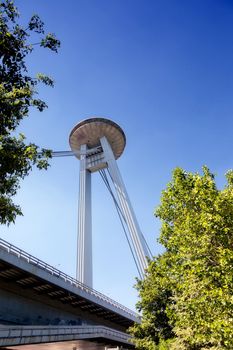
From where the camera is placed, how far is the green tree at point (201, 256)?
11.2 meters

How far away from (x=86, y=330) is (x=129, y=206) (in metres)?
20.4

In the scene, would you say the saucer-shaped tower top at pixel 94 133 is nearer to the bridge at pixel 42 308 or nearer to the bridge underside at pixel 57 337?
the bridge at pixel 42 308

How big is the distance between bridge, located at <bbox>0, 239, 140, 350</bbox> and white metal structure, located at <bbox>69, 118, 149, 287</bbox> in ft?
30.2

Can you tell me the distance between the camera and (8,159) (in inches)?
403

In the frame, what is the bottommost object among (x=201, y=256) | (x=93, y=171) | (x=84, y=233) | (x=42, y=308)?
(x=42, y=308)

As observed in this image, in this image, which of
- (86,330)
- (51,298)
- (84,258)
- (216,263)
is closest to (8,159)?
(216,263)

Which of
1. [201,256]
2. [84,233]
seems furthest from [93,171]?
[201,256]

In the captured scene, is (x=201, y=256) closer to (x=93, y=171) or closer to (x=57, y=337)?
(x=57, y=337)

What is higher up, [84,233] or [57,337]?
[84,233]

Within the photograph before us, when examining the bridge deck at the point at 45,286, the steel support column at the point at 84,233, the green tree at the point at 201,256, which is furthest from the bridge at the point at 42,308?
the steel support column at the point at 84,233

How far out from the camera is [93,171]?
4953 centimetres

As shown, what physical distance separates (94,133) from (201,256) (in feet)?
141

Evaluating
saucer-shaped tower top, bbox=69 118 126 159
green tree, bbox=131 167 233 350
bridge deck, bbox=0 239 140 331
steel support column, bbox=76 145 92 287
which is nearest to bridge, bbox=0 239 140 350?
bridge deck, bbox=0 239 140 331

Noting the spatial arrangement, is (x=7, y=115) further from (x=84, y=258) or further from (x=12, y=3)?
(x=84, y=258)
